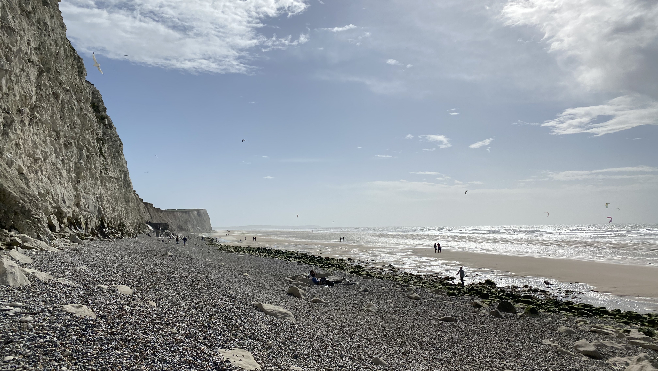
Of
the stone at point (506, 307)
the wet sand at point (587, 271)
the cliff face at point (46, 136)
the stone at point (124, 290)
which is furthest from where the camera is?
the wet sand at point (587, 271)

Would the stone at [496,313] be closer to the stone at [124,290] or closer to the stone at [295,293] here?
the stone at [295,293]

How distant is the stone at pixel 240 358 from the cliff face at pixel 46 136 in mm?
14584

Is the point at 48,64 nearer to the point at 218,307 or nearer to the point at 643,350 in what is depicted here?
the point at 218,307

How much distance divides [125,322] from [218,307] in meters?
3.62

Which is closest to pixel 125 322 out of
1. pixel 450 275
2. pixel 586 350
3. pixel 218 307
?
pixel 218 307

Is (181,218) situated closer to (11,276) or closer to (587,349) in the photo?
(11,276)

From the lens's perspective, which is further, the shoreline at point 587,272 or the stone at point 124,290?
the shoreline at point 587,272

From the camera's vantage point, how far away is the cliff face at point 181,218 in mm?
83275

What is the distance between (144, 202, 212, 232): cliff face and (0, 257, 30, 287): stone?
68.1m

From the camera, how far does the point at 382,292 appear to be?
2183cm

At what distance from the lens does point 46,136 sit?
2262cm

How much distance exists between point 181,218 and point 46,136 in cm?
9307

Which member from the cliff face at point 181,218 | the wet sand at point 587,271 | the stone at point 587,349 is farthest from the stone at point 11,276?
the cliff face at point 181,218

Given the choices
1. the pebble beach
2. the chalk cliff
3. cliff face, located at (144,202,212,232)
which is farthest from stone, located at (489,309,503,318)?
cliff face, located at (144,202,212,232)
